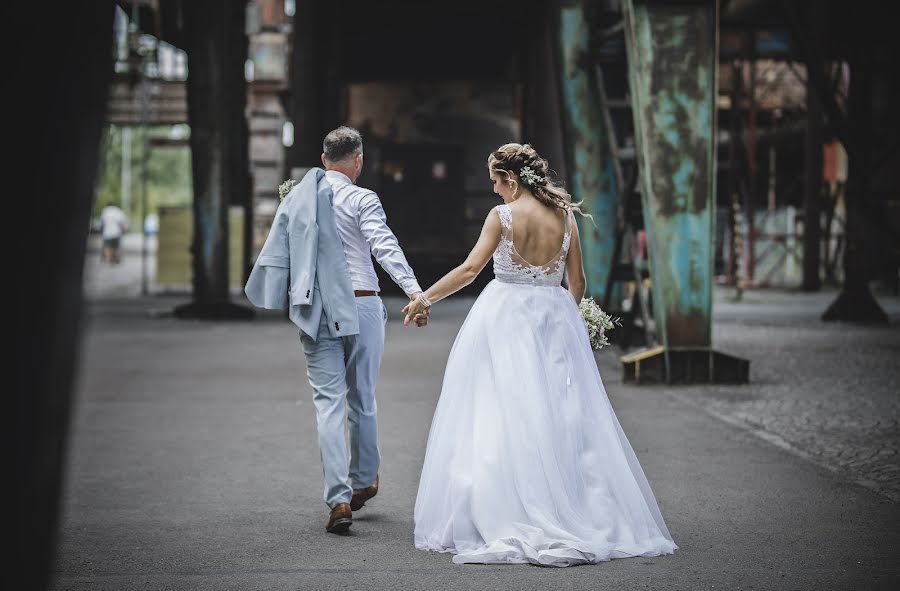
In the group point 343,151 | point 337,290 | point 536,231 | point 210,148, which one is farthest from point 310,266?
point 210,148

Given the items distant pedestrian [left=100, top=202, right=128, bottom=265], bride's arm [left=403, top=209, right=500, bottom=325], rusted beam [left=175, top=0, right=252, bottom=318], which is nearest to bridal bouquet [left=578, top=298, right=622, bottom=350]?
bride's arm [left=403, top=209, right=500, bottom=325]

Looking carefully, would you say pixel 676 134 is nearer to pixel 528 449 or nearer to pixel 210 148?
pixel 528 449

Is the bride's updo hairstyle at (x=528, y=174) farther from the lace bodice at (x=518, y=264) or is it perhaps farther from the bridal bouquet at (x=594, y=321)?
the bridal bouquet at (x=594, y=321)

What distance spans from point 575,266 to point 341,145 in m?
1.40

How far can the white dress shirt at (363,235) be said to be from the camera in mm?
5742

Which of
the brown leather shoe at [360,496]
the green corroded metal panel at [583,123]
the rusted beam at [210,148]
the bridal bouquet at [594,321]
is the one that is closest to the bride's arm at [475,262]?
the bridal bouquet at [594,321]

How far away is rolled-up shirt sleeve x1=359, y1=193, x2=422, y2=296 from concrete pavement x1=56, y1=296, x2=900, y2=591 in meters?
1.28

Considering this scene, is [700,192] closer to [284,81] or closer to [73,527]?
[73,527]

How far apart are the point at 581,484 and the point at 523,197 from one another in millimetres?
1444

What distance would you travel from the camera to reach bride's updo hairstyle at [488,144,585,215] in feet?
18.1

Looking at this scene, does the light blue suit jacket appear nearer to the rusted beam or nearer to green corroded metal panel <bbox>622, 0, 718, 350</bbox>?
green corroded metal panel <bbox>622, 0, 718, 350</bbox>

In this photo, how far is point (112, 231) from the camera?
39.3 metres

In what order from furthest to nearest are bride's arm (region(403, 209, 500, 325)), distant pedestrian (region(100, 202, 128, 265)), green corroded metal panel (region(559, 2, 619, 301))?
distant pedestrian (region(100, 202, 128, 265)), green corroded metal panel (region(559, 2, 619, 301)), bride's arm (region(403, 209, 500, 325))

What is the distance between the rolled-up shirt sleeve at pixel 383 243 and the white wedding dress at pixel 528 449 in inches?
16.0
